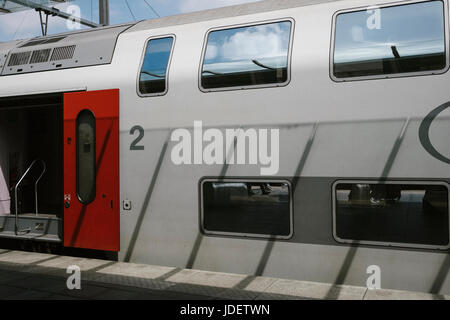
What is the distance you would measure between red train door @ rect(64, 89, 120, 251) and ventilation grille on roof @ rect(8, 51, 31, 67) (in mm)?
1296

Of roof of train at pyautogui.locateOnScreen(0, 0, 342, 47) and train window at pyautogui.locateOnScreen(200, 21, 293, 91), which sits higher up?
roof of train at pyautogui.locateOnScreen(0, 0, 342, 47)

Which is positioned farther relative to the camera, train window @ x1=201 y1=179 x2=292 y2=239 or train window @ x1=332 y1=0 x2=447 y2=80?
train window @ x1=201 y1=179 x2=292 y2=239

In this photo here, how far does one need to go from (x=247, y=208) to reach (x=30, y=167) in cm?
439

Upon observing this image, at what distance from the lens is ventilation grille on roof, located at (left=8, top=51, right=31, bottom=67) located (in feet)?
25.2

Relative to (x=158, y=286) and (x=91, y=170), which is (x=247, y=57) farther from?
(x=158, y=286)

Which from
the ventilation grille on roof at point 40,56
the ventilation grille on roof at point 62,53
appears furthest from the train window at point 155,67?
the ventilation grille on roof at point 40,56

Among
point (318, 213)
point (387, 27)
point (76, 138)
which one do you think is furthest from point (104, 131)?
point (387, 27)

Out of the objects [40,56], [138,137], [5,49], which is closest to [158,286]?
[138,137]

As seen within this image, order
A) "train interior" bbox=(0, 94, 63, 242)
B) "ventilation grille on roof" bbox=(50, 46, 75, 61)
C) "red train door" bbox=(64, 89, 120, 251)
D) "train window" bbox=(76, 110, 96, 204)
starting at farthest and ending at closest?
"train interior" bbox=(0, 94, 63, 242), "ventilation grille on roof" bbox=(50, 46, 75, 61), "train window" bbox=(76, 110, 96, 204), "red train door" bbox=(64, 89, 120, 251)

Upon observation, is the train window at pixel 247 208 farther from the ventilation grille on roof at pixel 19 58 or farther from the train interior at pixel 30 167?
the ventilation grille on roof at pixel 19 58

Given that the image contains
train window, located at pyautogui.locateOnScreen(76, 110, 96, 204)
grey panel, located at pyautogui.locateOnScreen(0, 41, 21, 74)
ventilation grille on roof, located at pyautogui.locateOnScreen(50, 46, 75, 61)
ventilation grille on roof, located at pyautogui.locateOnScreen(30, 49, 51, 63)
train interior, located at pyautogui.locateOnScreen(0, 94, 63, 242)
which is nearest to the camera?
train window, located at pyautogui.locateOnScreen(76, 110, 96, 204)

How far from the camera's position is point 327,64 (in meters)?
5.37

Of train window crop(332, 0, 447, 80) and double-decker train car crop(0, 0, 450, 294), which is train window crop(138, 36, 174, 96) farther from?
train window crop(332, 0, 447, 80)

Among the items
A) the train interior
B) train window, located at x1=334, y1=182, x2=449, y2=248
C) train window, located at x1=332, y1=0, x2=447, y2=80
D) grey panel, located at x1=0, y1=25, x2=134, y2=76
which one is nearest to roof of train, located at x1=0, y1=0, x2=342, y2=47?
grey panel, located at x1=0, y1=25, x2=134, y2=76
